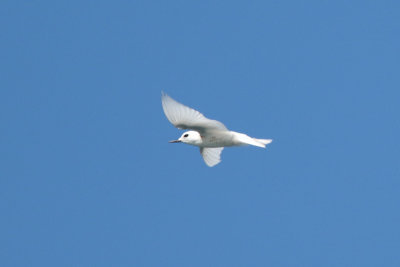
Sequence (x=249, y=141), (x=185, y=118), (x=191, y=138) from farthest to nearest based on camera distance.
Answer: (x=191, y=138)
(x=249, y=141)
(x=185, y=118)

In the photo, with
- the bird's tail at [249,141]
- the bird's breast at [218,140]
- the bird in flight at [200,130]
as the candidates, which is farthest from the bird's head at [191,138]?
the bird's tail at [249,141]

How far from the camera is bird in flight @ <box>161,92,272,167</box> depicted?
59.0 ft

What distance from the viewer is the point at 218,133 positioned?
19047mm

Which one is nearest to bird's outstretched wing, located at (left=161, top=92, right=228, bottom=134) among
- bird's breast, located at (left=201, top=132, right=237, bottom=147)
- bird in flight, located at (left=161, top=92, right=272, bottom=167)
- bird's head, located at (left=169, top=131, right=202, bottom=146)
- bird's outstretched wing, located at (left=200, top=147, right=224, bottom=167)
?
bird in flight, located at (left=161, top=92, right=272, bottom=167)

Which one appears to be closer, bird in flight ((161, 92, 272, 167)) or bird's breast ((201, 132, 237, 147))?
bird in flight ((161, 92, 272, 167))

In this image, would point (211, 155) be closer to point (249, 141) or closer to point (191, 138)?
point (191, 138)

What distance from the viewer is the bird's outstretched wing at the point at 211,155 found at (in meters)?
21.1

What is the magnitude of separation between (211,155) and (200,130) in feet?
7.42

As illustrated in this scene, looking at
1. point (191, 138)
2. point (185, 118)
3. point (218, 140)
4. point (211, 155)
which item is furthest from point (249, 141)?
point (211, 155)

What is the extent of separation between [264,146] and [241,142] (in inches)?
33.6

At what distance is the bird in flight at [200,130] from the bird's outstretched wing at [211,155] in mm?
742

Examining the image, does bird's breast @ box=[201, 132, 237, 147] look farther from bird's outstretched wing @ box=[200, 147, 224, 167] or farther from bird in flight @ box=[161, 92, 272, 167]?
bird's outstretched wing @ box=[200, 147, 224, 167]

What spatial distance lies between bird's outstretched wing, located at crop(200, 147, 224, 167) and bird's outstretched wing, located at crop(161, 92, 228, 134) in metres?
2.20

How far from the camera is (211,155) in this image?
21172mm
